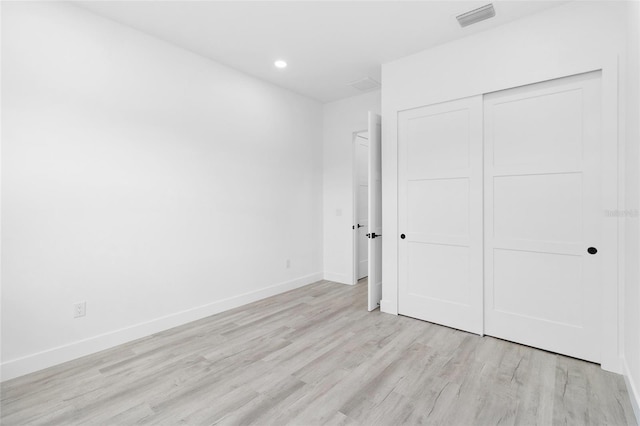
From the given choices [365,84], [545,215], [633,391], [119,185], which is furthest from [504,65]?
[119,185]

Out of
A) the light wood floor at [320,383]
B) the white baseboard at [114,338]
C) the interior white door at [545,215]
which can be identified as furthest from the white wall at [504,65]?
the white baseboard at [114,338]

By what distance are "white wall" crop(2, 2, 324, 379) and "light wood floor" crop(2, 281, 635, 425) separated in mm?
394

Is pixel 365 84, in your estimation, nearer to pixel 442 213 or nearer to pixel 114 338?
pixel 442 213

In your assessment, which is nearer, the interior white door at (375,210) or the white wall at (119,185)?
the white wall at (119,185)

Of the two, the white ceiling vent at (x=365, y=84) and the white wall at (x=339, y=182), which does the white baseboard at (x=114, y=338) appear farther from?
the white ceiling vent at (x=365, y=84)

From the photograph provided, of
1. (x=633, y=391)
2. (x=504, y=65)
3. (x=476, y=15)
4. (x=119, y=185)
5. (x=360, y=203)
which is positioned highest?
(x=476, y=15)

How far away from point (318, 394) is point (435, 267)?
1.84m

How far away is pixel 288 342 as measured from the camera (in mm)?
2877

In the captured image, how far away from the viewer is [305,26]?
9.60ft

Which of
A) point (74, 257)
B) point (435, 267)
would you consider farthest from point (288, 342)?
point (74, 257)

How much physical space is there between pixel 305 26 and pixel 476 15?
151 centimetres

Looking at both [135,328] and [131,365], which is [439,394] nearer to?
[131,365]

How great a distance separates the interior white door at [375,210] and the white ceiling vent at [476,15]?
117cm

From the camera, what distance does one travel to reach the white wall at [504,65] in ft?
7.82
